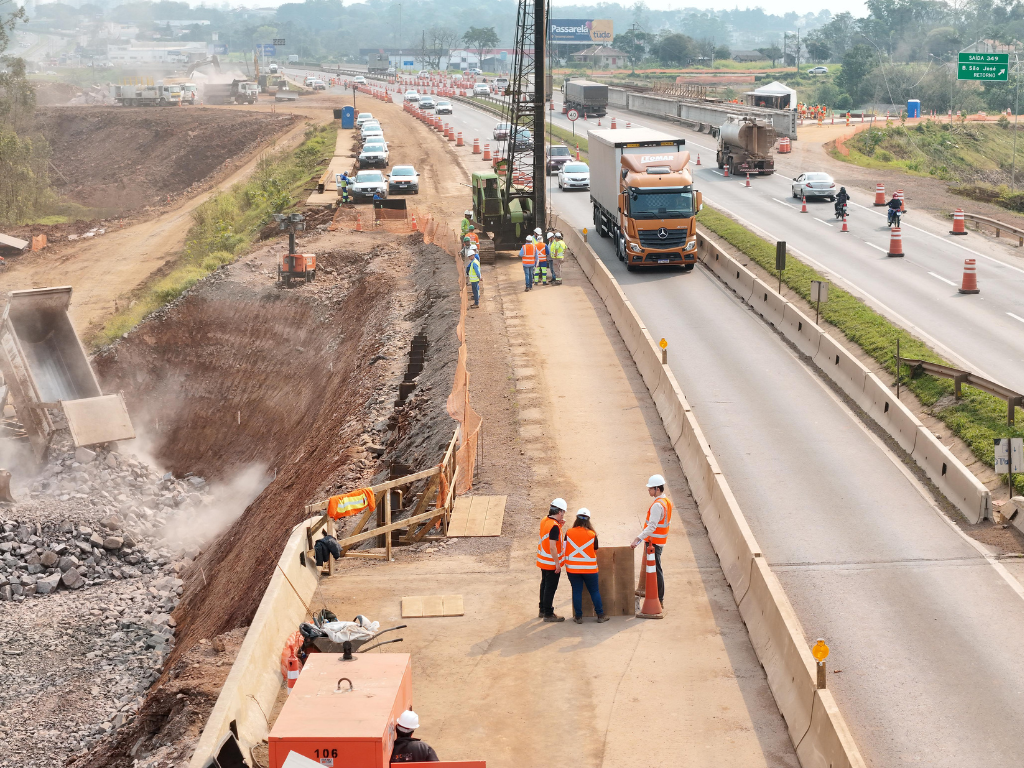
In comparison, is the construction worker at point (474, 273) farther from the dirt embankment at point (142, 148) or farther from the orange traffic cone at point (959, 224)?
the dirt embankment at point (142, 148)

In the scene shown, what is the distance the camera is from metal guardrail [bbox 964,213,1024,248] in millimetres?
37500

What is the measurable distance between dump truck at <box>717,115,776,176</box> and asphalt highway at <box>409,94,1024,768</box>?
1101 inches

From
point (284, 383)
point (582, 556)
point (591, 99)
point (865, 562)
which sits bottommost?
point (284, 383)

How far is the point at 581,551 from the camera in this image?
13.4m

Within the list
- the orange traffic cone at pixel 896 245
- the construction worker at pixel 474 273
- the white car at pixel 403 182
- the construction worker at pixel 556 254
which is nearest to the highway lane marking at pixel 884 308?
the orange traffic cone at pixel 896 245

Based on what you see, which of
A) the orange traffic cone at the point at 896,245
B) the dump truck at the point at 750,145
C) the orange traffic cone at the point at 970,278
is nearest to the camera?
the orange traffic cone at the point at 970,278

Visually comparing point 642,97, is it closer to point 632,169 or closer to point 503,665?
point 632,169

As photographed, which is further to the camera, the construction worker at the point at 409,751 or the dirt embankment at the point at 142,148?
the dirt embankment at the point at 142,148

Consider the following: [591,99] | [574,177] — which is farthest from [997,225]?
[591,99]

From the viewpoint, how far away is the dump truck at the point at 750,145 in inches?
2109

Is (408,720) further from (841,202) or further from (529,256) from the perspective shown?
(841,202)

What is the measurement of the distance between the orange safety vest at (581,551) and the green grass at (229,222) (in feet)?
Result: 105

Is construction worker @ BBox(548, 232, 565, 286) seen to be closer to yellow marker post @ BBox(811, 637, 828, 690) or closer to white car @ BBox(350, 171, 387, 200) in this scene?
white car @ BBox(350, 171, 387, 200)

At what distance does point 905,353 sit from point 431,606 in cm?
1410
